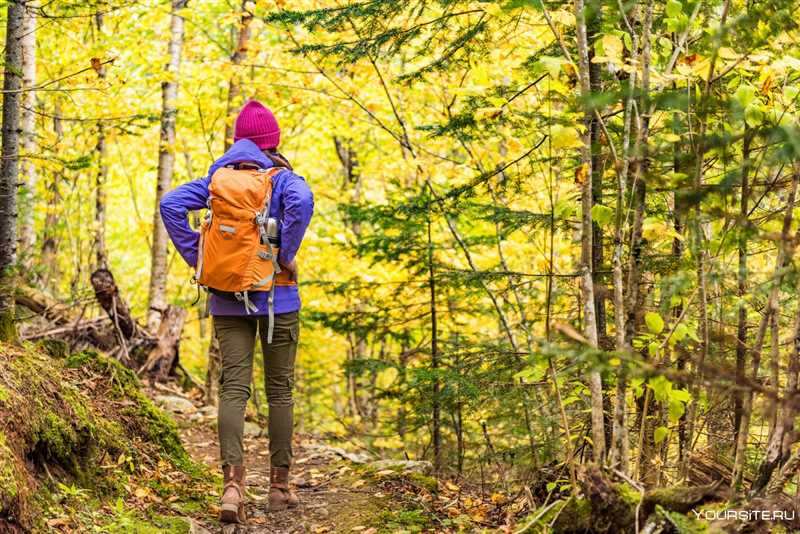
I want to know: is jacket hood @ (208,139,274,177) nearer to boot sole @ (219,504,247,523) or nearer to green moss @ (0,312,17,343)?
green moss @ (0,312,17,343)

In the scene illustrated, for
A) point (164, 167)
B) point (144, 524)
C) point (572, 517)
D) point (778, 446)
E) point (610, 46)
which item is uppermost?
point (610, 46)

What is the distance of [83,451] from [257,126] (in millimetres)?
2206

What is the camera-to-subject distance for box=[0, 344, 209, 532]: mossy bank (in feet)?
11.7

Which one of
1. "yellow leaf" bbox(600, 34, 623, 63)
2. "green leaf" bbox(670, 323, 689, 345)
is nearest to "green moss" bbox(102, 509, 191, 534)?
"green leaf" bbox(670, 323, 689, 345)

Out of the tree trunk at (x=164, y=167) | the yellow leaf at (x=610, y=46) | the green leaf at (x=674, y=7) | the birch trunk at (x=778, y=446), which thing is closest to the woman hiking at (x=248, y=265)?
the yellow leaf at (x=610, y=46)

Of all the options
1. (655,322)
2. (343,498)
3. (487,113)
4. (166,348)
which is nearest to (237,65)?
(166,348)

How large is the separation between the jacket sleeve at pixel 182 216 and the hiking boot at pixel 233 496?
128cm

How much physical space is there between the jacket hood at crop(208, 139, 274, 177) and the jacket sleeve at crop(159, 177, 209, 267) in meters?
0.20

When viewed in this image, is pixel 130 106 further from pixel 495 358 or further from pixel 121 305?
pixel 495 358

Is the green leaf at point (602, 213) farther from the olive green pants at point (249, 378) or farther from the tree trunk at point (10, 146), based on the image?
the tree trunk at point (10, 146)

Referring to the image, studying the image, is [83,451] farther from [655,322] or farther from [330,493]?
[655,322]

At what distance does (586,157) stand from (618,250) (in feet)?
1.48

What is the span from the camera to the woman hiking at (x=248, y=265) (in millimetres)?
4336

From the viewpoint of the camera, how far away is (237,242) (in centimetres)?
433
